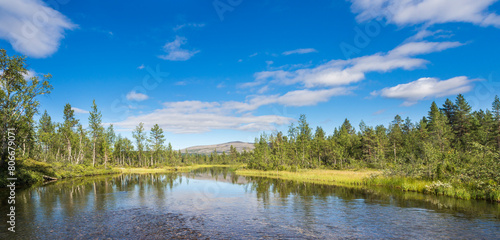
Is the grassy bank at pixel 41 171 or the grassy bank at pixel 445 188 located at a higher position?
the grassy bank at pixel 41 171

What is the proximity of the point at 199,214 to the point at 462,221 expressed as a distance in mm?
18849

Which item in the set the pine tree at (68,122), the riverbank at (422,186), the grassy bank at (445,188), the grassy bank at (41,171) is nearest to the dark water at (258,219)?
the grassy bank at (445,188)

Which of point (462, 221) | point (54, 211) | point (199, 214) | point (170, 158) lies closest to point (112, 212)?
point (54, 211)

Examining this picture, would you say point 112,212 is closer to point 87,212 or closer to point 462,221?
point 87,212

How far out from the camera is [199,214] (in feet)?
66.1

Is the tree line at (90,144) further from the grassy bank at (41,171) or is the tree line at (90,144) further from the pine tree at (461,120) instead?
the pine tree at (461,120)

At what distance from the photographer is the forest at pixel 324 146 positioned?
31156 mm

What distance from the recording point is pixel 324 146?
324ft

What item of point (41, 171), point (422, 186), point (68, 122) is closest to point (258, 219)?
point (422, 186)

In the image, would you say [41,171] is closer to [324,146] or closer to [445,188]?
[445,188]

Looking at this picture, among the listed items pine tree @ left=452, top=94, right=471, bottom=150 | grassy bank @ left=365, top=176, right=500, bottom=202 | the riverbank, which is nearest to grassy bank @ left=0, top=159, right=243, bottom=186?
the riverbank

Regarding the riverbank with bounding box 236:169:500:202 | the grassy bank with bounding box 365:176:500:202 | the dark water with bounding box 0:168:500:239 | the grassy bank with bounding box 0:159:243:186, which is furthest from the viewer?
the grassy bank with bounding box 0:159:243:186

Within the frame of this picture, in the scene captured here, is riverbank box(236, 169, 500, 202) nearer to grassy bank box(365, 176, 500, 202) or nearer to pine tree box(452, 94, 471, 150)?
grassy bank box(365, 176, 500, 202)

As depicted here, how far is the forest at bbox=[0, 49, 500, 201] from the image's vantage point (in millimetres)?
31156
